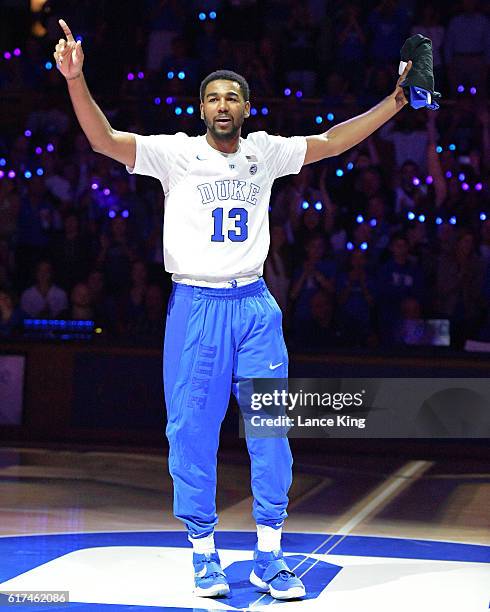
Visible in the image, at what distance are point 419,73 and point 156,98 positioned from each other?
22.9 feet

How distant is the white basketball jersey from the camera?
4281 millimetres

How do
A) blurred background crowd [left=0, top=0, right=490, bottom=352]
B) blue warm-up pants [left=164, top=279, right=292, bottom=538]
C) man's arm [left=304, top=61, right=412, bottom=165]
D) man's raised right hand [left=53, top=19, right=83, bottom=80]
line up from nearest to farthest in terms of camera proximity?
1. man's raised right hand [left=53, top=19, right=83, bottom=80]
2. blue warm-up pants [left=164, top=279, right=292, bottom=538]
3. man's arm [left=304, top=61, right=412, bottom=165]
4. blurred background crowd [left=0, top=0, right=490, bottom=352]

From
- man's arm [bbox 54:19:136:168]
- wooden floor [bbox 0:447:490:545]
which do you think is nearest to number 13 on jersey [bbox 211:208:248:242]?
man's arm [bbox 54:19:136:168]

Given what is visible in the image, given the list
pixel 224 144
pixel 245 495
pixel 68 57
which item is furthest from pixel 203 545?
pixel 245 495

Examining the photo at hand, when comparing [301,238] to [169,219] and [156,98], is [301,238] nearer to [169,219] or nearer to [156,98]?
[156,98]

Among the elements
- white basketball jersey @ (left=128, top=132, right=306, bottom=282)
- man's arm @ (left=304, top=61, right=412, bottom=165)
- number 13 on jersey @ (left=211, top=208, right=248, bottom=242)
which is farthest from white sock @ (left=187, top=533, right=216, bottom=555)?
man's arm @ (left=304, top=61, right=412, bottom=165)

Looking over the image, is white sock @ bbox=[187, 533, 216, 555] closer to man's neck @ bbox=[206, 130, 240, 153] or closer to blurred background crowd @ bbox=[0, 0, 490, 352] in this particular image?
man's neck @ bbox=[206, 130, 240, 153]

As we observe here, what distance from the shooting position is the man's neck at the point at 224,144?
436 centimetres

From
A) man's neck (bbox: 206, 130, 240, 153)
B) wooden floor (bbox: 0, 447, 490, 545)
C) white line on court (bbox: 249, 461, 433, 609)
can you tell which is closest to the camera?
man's neck (bbox: 206, 130, 240, 153)

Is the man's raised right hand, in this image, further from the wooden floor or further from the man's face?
the wooden floor

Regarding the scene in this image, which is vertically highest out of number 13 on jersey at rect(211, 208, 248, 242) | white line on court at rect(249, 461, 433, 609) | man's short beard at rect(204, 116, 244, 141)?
man's short beard at rect(204, 116, 244, 141)

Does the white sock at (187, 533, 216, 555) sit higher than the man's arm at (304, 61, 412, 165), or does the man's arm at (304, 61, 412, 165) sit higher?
the man's arm at (304, 61, 412, 165)

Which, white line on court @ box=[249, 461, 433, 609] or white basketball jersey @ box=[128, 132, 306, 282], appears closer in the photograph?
white basketball jersey @ box=[128, 132, 306, 282]

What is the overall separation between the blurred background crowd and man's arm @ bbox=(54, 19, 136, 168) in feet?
15.0
